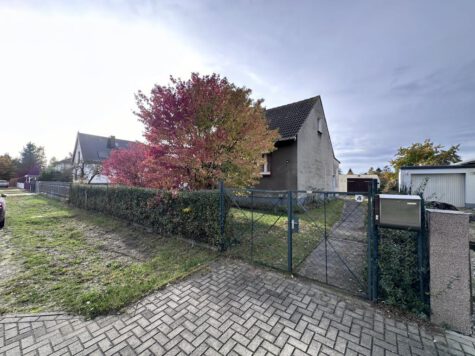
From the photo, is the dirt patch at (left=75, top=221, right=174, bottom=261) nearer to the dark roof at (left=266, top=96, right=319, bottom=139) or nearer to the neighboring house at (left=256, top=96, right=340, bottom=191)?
→ the neighboring house at (left=256, top=96, right=340, bottom=191)

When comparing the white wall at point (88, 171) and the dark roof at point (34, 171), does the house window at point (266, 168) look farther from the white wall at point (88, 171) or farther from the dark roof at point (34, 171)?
the dark roof at point (34, 171)

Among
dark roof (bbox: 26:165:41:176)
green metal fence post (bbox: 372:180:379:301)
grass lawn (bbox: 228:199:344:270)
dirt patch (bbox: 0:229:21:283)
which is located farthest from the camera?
dark roof (bbox: 26:165:41:176)

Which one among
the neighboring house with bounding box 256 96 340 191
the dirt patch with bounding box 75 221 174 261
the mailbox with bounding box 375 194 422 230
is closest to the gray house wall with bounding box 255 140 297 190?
the neighboring house with bounding box 256 96 340 191

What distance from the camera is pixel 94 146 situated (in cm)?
2884

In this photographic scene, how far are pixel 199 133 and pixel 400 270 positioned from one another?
233 inches

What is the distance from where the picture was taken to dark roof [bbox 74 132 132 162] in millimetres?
27250

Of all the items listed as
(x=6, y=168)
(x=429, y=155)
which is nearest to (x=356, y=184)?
(x=429, y=155)

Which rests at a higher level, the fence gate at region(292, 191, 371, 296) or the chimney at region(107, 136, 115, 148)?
the chimney at region(107, 136, 115, 148)

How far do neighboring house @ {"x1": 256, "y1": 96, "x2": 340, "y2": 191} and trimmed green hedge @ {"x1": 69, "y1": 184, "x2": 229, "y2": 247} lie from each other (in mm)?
6590

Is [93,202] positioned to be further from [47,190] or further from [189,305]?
[47,190]

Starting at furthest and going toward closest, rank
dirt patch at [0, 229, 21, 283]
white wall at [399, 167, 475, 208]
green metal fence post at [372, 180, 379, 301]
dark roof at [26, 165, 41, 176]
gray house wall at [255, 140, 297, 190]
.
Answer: dark roof at [26, 165, 41, 176] < white wall at [399, 167, 475, 208] < gray house wall at [255, 140, 297, 190] < dirt patch at [0, 229, 21, 283] < green metal fence post at [372, 180, 379, 301]

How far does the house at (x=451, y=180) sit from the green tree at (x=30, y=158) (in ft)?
213

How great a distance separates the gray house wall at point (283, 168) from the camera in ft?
Result: 36.2

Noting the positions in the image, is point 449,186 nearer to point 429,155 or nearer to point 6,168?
point 429,155
